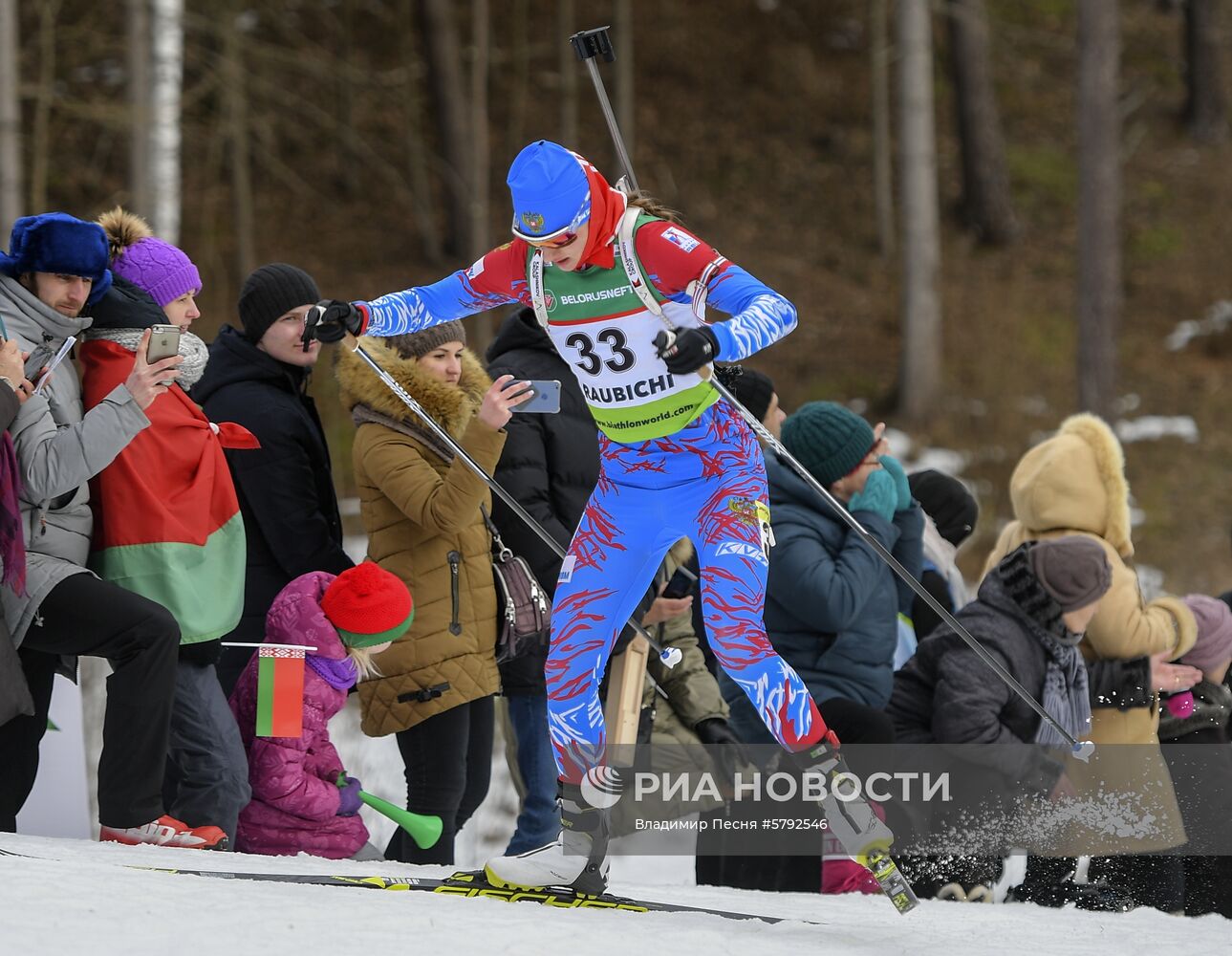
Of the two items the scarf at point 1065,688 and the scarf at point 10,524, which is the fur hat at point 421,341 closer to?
the scarf at point 10,524

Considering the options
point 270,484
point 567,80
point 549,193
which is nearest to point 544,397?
point 549,193

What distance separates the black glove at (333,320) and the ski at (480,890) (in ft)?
5.03

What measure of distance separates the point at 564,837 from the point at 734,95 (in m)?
20.5

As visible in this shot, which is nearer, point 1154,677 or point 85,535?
point 85,535

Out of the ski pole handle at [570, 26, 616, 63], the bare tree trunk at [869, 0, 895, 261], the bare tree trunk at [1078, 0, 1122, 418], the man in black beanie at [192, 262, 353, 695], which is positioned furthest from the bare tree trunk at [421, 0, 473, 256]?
the ski pole handle at [570, 26, 616, 63]

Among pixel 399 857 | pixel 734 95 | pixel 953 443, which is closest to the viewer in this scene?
pixel 399 857

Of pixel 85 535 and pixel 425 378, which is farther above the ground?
pixel 425 378

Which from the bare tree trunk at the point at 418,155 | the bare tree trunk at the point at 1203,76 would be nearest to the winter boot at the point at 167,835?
the bare tree trunk at the point at 418,155

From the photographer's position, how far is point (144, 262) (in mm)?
5254

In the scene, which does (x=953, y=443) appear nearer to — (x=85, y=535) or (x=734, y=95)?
(x=734, y=95)

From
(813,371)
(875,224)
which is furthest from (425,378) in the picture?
(875,224)

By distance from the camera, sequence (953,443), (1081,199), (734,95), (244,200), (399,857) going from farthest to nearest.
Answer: (734,95), (244,200), (953,443), (1081,199), (399,857)

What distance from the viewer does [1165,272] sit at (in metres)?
20.6

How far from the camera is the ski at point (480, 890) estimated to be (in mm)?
4414
